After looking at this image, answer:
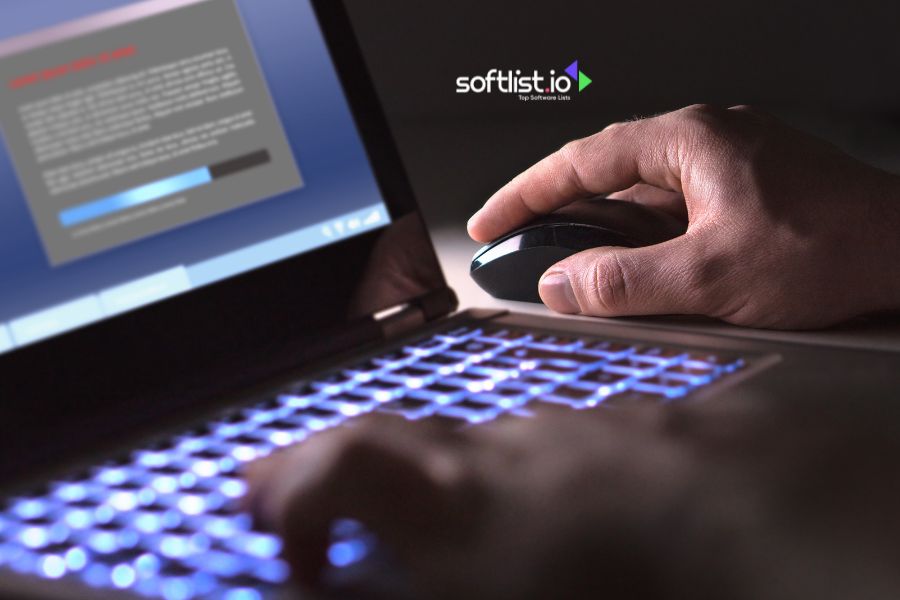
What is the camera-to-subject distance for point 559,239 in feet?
2.39

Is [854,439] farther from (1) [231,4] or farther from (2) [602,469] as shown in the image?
(1) [231,4]

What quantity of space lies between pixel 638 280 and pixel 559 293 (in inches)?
2.7

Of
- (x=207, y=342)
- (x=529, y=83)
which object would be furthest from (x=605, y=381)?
(x=529, y=83)

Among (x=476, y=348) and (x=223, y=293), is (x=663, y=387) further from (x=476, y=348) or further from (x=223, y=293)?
(x=223, y=293)

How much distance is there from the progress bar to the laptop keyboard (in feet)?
0.44

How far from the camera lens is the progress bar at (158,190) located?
1.80 ft

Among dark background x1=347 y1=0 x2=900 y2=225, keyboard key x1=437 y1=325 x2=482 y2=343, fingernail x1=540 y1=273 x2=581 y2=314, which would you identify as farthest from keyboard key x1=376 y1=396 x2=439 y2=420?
dark background x1=347 y1=0 x2=900 y2=225

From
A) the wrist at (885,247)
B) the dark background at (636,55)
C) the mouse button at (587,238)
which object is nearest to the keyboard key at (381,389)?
the mouse button at (587,238)

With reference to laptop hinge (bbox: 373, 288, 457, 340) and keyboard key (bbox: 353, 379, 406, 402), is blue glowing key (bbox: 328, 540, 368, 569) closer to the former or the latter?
keyboard key (bbox: 353, 379, 406, 402)

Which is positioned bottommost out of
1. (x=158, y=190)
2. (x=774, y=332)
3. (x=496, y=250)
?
(x=774, y=332)

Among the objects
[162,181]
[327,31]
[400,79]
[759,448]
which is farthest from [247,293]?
[400,79]

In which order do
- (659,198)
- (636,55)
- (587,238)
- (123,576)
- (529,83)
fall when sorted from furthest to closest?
(636,55) → (529,83) → (659,198) → (587,238) → (123,576)

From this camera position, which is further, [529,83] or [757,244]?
[529,83]

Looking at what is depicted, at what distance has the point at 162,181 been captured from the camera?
1.90ft
